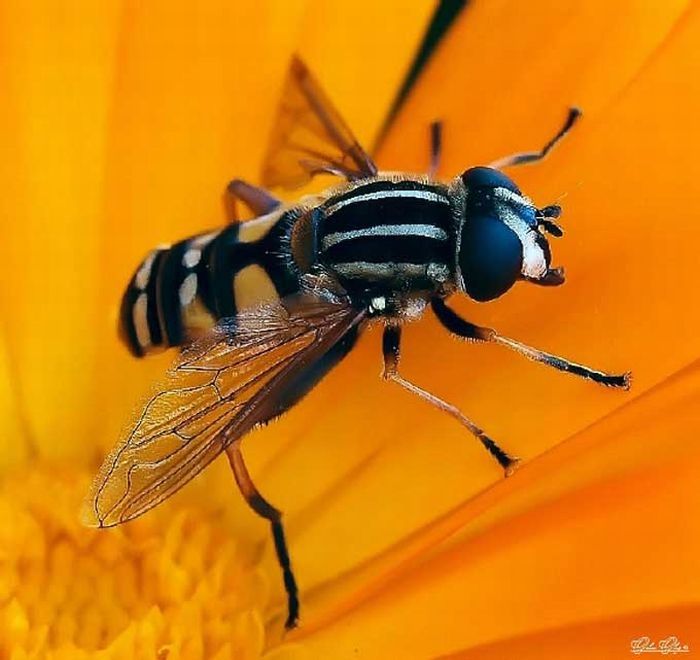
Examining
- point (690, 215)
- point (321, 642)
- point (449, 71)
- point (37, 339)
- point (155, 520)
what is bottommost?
point (321, 642)

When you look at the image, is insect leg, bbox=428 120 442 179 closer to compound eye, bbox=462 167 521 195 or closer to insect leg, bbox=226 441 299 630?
compound eye, bbox=462 167 521 195

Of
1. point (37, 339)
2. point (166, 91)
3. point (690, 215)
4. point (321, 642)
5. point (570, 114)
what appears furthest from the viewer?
point (37, 339)

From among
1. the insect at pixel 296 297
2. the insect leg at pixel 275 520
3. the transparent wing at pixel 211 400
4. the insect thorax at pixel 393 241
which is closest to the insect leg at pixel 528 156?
the insect at pixel 296 297

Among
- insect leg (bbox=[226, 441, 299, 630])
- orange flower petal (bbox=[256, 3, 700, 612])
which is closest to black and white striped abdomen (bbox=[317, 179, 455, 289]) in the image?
orange flower petal (bbox=[256, 3, 700, 612])

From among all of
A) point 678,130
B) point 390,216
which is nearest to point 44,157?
point 390,216

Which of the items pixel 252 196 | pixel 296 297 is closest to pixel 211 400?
pixel 296 297

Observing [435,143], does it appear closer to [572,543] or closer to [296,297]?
[296,297]

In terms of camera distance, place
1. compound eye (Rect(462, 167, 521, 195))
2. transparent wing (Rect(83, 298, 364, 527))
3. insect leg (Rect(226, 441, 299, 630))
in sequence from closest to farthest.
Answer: transparent wing (Rect(83, 298, 364, 527)) < compound eye (Rect(462, 167, 521, 195)) < insect leg (Rect(226, 441, 299, 630))

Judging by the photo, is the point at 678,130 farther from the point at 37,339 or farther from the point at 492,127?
the point at 37,339
